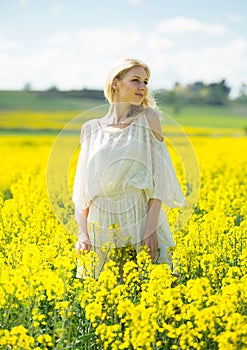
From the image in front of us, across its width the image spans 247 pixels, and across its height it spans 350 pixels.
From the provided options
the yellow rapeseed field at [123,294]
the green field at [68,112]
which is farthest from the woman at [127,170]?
the green field at [68,112]

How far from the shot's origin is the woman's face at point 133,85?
194 inches

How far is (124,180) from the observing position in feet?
16.5

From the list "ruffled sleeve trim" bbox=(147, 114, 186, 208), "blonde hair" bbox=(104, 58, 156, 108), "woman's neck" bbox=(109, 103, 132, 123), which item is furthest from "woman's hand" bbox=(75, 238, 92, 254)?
"blonde hair" bbox=(104, 58, 156, 108)

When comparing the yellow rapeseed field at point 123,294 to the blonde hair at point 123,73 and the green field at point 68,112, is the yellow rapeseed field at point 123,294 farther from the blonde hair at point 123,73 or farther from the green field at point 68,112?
the green field at point 68,112

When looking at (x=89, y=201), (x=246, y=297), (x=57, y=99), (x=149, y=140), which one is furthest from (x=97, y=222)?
(x=57, y=99)

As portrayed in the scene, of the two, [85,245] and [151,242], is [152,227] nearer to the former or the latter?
[151,242]

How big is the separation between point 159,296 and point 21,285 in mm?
858

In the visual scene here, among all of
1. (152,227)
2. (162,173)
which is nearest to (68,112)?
(162,173)

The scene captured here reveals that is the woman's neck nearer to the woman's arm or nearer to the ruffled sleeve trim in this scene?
the ruffled sleeve trim

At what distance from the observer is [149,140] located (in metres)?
5.01

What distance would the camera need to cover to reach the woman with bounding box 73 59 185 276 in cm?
498

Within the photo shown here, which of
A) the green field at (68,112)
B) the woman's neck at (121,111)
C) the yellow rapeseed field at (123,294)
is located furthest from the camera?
the green field at (68,112)

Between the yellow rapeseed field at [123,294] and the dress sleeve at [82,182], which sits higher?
the dress sleeve at [82,182]

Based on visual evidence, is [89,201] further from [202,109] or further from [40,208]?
[202,109]
